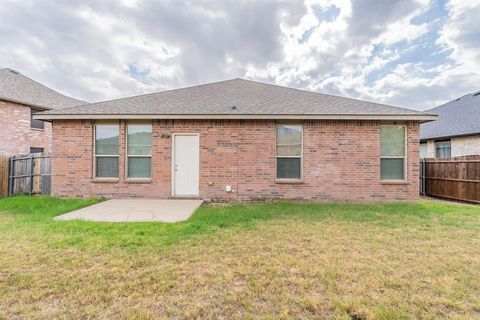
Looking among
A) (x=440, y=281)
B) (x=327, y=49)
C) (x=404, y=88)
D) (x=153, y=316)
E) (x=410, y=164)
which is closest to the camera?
(x=153, y=316)

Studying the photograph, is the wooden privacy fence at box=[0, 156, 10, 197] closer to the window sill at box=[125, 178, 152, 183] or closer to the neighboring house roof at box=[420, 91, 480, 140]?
the window sill at box=[125, 178, 152, 183]

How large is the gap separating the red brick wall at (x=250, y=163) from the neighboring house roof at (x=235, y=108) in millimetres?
366

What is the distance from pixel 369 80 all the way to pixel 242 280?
17.9 m

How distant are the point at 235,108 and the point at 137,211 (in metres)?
4.51

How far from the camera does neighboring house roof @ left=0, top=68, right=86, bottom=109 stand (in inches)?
528

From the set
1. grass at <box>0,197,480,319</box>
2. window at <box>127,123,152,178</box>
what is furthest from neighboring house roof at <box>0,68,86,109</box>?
grass at <box>0,197,480,319</box>

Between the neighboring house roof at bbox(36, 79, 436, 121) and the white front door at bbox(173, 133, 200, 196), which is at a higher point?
the neighboring house roof at bbox(36, 79, 436, 121)

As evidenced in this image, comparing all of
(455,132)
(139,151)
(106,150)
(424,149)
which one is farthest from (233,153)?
(424,149)

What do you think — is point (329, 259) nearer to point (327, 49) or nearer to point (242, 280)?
point (242, 280)

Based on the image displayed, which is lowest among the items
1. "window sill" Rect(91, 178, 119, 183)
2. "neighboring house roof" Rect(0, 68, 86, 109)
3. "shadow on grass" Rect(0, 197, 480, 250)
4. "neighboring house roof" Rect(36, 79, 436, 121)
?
"shadow on grass" Rect(0, 197, 480, 250)

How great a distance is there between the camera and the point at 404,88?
62.8ft

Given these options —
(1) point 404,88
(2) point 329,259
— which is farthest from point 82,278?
(1) point 404,88

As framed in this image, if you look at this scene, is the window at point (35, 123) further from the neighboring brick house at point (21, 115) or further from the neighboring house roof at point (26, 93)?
the neighboring house roof at point (26, 93)

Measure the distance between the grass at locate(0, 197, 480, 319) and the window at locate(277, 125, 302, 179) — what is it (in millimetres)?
2512
